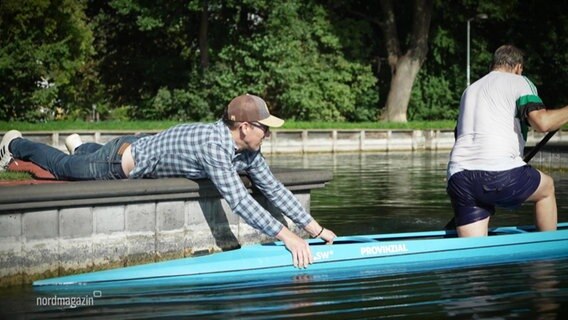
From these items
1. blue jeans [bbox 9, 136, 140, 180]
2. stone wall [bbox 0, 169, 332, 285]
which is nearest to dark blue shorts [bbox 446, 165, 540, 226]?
stone wall [bbox 0, 169, 332, 285]

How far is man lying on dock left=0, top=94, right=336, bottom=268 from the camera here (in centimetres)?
801

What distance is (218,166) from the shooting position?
8047 mm

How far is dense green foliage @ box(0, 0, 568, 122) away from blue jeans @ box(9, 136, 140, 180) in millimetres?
37403

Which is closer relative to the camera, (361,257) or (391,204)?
(361,257)

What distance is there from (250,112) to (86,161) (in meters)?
1.80

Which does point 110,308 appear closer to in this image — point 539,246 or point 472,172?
point 472,172

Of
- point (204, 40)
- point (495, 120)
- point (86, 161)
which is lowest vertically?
point (86, 161)

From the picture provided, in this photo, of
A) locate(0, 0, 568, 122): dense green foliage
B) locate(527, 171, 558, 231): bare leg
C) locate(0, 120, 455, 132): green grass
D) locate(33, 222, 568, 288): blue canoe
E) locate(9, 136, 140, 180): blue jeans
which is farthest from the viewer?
locate(0, 0, 568, 122): dense green foliage

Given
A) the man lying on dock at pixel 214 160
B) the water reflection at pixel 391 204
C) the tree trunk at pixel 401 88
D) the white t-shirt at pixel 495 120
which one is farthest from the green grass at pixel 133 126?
the white t-shirt at pixel 495 120

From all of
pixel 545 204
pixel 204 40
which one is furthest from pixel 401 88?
pixel 545 204

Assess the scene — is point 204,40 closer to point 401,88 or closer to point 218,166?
point 401,88

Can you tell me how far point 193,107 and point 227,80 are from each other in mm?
2675

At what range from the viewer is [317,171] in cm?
977

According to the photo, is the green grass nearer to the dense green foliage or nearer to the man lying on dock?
the dense green foliage
